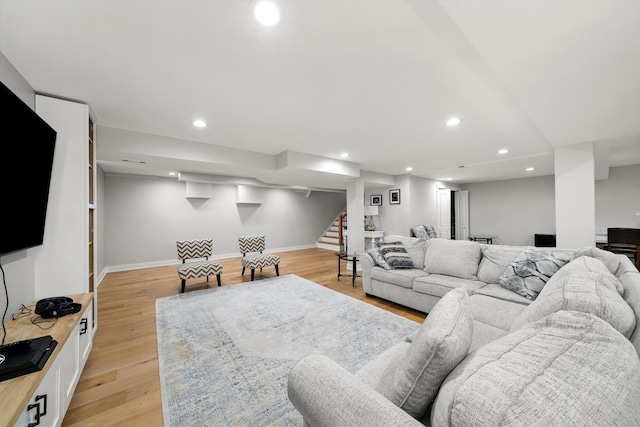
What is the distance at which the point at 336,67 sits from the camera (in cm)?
178

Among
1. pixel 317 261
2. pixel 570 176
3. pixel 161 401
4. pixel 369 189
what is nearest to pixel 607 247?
pixel 570 176

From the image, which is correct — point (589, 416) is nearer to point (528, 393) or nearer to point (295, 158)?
point (528, 393)

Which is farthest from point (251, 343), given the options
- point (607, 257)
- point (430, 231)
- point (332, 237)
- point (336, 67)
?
point (332, 237)

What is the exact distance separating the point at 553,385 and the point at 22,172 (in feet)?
8.70

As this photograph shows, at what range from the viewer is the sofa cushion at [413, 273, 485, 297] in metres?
2.69

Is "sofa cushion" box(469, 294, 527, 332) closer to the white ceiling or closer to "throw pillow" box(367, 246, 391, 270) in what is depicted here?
"throw pillow" box(367, 246, 391, 270)

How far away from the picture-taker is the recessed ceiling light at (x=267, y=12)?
123 centimetres

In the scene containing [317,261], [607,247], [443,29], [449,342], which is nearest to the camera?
[449,342]

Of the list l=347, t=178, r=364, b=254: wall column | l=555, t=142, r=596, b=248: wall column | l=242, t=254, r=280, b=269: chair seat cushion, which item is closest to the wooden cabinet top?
l=242, t=254, r=280, b=269: chair seat cushion

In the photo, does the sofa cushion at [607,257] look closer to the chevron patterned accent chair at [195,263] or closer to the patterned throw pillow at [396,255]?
the patterned throw pillow at [396,255]

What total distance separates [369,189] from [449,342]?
6687 mm

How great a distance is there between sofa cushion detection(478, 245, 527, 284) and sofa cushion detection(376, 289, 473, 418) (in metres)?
2.35

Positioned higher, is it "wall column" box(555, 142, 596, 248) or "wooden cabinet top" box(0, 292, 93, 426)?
"wall column" box(555, 142, 596, 248)

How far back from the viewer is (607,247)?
4.62m
